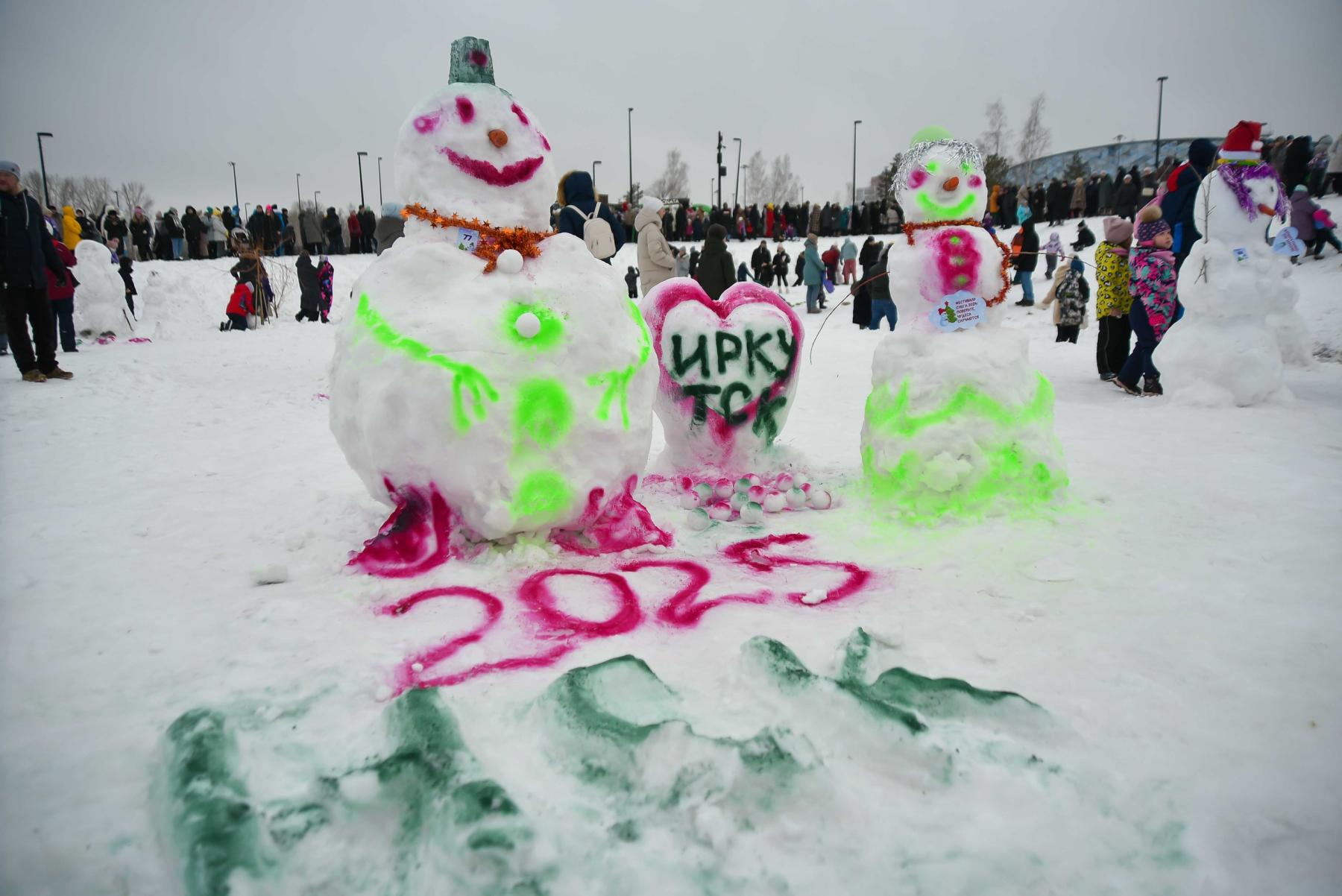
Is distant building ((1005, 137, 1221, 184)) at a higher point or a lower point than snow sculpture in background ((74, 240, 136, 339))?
higher

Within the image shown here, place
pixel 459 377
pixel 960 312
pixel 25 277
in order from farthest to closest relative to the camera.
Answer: pixel 25 277 < pixel 960 312 < pixel 459 377

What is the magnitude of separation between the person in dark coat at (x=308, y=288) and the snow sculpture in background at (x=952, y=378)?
13.2 meters

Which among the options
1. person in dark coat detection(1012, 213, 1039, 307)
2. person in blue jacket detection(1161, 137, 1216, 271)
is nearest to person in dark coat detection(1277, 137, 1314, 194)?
person in dark coat detection(1012, 213, 1039, 307)

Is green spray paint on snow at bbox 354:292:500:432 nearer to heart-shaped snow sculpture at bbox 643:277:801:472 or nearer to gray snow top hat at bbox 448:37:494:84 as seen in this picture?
gray snow top hat at bbox 448:37:494:84

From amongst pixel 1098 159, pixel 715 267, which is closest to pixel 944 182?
pixel 715 267

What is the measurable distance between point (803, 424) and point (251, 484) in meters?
3.83

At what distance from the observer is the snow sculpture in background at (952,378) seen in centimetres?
356

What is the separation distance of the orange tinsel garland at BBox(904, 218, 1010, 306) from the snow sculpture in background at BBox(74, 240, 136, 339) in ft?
36.8

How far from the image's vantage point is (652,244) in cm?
775

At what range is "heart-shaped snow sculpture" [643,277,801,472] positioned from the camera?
13.7 feet

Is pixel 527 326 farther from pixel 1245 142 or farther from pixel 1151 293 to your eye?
pixel 1151 293

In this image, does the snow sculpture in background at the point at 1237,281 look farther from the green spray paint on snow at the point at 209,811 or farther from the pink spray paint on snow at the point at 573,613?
the green spray paint on snow at the point at 209,811

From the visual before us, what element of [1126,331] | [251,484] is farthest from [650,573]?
[1126,331]

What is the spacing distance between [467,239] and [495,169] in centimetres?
31
